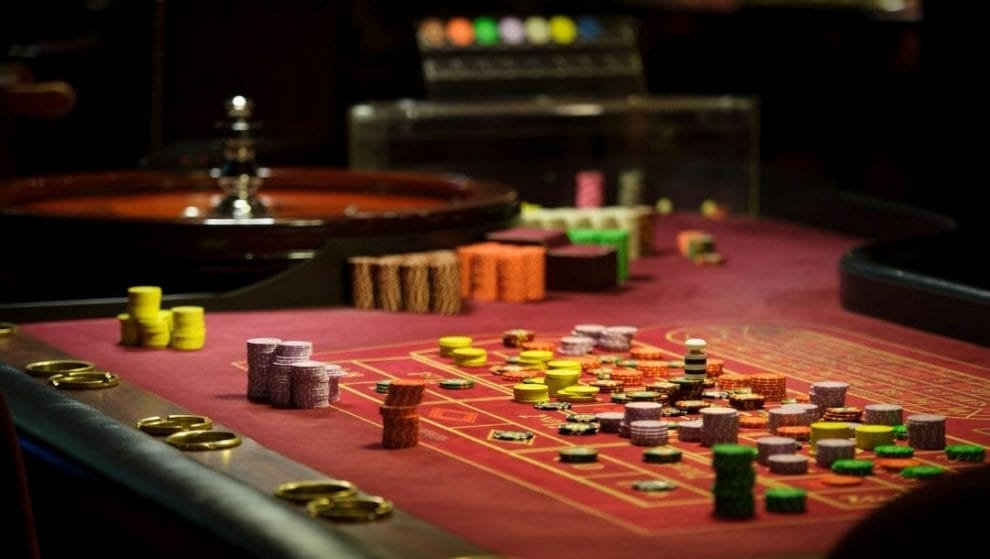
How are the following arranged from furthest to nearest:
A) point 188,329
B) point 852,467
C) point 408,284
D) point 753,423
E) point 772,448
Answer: point 408,284 < point 188,329 < point 753,423 < point 772,448 < point 852,467

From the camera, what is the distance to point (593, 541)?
2709 mm

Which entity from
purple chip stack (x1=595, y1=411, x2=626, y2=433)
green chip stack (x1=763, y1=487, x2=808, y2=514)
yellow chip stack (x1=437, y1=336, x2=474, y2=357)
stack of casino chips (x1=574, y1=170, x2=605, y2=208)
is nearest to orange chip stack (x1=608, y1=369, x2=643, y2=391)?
purple chip stack (x1=595, y1=411, x2=626, y2=433)

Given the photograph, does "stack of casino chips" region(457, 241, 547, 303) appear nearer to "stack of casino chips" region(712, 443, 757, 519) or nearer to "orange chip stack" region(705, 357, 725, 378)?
"orange chip stack" region(705, 357, 725, 378)

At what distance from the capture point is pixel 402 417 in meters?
3.44

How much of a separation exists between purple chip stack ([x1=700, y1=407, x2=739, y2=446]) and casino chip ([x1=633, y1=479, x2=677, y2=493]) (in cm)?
35

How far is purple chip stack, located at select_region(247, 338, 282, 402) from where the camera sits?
13.0 ft

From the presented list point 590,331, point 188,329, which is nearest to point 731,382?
point 590,331

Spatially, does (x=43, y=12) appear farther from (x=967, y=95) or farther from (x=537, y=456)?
(x=537, y=456)

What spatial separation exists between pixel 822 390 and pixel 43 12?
7.09 metres

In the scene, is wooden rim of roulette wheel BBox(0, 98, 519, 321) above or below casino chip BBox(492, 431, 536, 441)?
above

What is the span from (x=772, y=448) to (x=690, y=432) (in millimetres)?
234

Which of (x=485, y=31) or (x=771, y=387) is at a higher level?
(x=485, y=31)

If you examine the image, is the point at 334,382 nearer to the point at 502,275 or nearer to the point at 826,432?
the point at 826,432

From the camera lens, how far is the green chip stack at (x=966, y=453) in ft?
11.0
